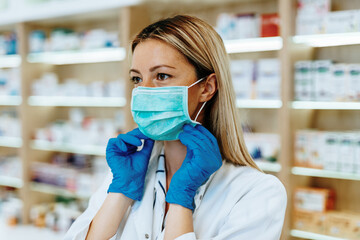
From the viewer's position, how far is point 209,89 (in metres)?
1.35

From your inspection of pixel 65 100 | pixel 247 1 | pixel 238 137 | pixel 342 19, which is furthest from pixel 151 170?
pixel 65 100

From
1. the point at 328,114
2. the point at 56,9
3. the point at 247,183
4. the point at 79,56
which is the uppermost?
the point at 56,9

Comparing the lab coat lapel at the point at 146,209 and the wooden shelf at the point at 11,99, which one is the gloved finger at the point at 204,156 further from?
the wooden shelf at the point at 11,99

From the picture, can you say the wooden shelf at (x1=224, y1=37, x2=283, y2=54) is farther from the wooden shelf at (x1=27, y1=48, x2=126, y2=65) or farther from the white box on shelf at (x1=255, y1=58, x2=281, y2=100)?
the wooden shelf at (x1=27, y1=48, x2=126, y2=65)

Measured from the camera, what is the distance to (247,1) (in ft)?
9.85

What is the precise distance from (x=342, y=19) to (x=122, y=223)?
1.98 metres

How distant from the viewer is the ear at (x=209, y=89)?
1.34m

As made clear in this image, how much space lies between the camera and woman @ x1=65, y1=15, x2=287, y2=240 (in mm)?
1193

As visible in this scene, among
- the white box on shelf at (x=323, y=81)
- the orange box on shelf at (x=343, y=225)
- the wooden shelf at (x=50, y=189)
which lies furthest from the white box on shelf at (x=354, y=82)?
the wooden shelf at (x=50, y=189)

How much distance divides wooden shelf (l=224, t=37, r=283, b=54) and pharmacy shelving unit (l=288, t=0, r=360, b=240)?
189 millimetres

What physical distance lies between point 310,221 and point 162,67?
1888 mm

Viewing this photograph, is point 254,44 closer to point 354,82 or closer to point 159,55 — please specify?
point 354,82

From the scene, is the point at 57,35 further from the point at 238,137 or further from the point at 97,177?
the point at 238,137

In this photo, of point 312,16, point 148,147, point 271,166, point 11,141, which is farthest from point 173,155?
point 11,141
